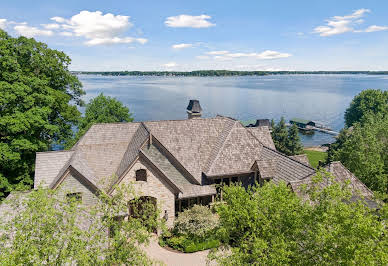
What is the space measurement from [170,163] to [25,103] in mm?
18074

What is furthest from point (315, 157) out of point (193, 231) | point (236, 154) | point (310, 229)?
point (310, 229)

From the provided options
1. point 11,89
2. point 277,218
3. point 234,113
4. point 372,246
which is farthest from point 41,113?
point 234,113

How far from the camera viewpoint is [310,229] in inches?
539

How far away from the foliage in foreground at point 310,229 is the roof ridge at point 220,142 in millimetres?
15286

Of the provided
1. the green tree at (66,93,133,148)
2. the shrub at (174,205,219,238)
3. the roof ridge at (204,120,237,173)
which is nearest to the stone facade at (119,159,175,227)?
the shrub at (174,205,219,238)

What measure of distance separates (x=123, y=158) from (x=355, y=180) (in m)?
25.6

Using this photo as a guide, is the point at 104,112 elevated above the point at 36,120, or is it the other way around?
the point at 36,120

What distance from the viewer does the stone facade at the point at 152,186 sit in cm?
2911

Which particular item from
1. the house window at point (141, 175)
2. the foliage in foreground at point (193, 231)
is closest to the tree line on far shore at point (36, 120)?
the house window at point (141, 175)

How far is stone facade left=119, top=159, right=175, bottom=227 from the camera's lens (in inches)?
1146

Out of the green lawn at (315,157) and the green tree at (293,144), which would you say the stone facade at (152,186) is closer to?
the green tree at (293,144)

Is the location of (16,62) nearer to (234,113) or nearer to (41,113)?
(41,113)

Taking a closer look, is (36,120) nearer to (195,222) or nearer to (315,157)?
(195,222)

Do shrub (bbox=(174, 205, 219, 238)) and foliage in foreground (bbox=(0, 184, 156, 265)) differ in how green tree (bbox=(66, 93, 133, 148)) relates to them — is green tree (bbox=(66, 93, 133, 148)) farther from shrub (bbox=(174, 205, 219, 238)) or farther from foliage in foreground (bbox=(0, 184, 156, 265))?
foliage in foreground (bbox=(0, 184, 156, 265))
